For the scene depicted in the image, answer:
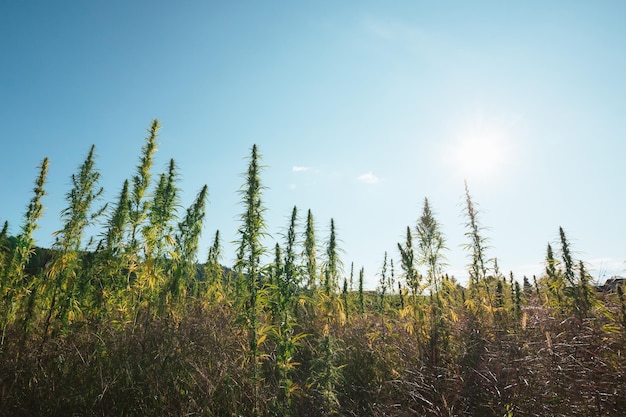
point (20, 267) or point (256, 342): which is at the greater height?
point (20, 267)

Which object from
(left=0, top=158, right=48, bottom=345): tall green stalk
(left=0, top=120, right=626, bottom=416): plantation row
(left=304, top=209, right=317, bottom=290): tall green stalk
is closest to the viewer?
(left=0, top=120, right=626, bottom=416): plantation row

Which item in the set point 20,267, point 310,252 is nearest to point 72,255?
point 20,267

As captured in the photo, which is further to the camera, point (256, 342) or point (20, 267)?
point (20, 267)

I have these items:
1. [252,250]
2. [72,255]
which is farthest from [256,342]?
[72,255]

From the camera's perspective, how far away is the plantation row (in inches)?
169

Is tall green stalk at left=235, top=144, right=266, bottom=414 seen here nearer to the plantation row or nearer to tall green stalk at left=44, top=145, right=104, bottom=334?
the plantation row

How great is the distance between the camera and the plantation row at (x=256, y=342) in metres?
4.29

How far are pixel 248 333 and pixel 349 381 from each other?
6.36 ft

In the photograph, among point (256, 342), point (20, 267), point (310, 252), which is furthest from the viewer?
point (310, 252)

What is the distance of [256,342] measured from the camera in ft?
15.4

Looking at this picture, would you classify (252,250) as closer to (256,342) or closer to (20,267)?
(256,342)

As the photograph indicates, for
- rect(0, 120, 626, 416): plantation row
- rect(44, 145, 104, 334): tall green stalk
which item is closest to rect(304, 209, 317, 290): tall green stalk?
rect(0, 120, 626, 416): plantation row

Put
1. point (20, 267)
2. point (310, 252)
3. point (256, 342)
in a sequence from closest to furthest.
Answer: point (256, 342), point (20, 267), point (310, 252)

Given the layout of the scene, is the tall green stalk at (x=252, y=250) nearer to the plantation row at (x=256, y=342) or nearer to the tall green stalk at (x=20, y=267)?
the plantation row at (x=256, y=342)
